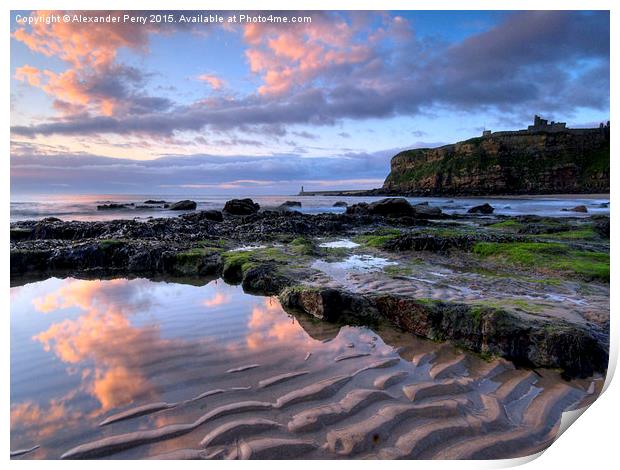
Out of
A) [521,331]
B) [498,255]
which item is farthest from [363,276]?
[498,255]

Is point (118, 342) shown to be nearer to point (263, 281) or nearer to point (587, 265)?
point (263, 281)

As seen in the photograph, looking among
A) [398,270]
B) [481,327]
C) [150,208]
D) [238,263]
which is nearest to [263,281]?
[238,263]

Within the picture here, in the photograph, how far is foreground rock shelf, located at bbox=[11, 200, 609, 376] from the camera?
3486 mm

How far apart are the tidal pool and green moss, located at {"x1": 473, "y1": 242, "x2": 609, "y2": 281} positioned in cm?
Answer: 343

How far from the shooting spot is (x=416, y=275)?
6.16 metres

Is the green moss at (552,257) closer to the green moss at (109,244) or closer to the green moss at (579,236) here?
the green moss at (579,236)

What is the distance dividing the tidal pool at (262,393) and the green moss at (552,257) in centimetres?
343

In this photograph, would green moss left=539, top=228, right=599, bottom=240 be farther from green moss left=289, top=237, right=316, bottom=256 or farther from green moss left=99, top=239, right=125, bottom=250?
green moss left=99, top=239, right=125, bottom=250

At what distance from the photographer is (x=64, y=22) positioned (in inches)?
138

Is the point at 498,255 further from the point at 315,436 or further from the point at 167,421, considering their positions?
the point at 167,421

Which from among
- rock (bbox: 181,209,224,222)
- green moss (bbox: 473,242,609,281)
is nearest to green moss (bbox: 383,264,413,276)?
green moss (bbox: 473,242,609,281)

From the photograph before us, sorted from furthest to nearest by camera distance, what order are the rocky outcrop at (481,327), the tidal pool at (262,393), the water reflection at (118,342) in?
the rocky outcrop at (481,327) < the water reflection at (118,342) < the tidal pool at (262,393)

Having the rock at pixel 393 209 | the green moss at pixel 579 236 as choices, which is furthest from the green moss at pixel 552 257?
the rock at pixel 393 209

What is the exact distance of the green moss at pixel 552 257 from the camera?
5.77 metres
